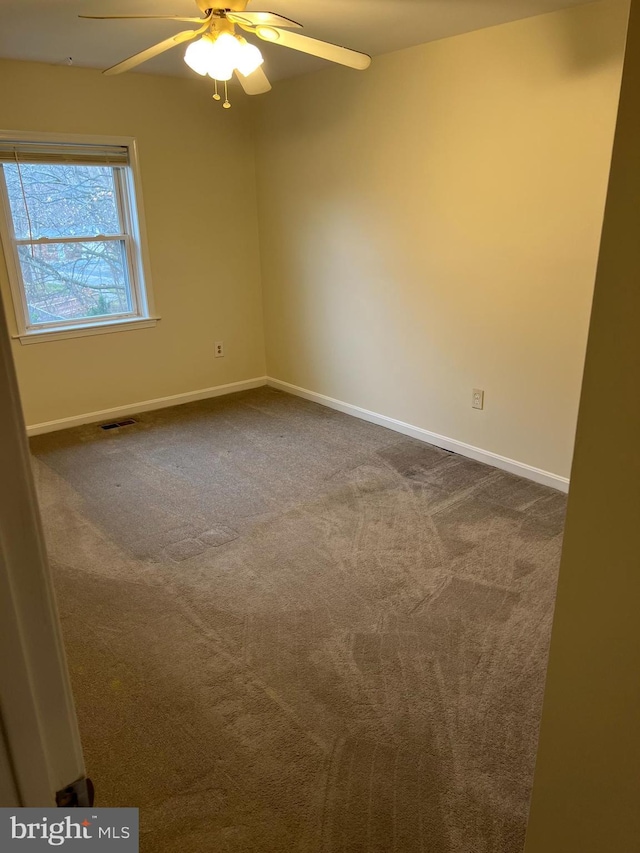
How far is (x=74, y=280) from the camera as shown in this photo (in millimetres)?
4504

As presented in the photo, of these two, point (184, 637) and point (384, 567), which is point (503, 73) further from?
point (184, 637)

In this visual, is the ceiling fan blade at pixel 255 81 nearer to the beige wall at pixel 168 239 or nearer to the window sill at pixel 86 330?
the beige wall at pixel 168 239

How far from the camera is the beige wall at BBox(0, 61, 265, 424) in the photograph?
13.5 feet

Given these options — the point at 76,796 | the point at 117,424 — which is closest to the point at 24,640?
the point at 76,796

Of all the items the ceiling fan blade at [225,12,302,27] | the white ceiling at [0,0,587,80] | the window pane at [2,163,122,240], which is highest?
the white ceiling at [0,0,587,80]

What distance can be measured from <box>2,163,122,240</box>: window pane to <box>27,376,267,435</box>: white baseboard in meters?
1.27

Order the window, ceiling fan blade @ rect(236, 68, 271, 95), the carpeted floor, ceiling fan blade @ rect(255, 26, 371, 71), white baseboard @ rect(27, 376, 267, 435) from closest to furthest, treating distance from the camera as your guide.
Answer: the carpeted floor
ceiling fan blade @ rect(255, 26, 371, 71)
ceiling fan blade @ rect(236, 68, 271, 95)
the window
white baseboard @ rect(27, 376, 267, 435)

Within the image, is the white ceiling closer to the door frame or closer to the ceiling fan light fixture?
the ceiling fan light fixture

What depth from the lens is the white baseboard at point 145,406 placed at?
4.55 meters

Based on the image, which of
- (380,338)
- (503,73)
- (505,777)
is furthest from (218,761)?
(503,73)

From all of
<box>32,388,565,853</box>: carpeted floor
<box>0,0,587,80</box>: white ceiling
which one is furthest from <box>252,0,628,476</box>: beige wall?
<box>32,388,565,853</box>: carpeted floor

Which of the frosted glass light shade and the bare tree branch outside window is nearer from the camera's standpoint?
the frosted glass light shade

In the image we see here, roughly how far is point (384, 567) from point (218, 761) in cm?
118

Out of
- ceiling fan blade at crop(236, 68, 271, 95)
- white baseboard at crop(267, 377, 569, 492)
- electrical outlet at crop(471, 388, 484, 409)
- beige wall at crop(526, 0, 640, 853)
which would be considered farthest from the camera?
electrical outlet at crop(471, 388, 484, 409)
